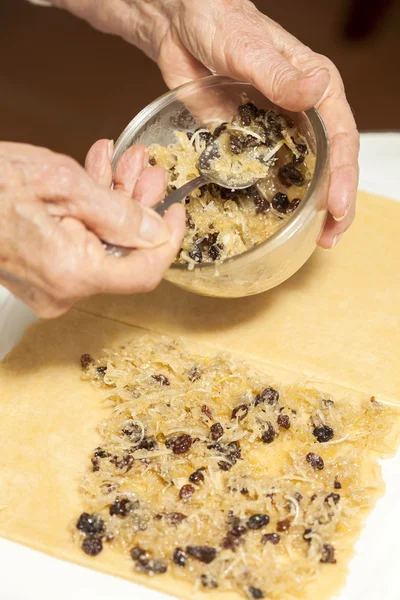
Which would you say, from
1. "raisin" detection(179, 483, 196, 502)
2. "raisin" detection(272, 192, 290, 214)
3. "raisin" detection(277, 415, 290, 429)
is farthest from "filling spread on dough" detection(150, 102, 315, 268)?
"raisin" detection(179, 483, 196, 502)

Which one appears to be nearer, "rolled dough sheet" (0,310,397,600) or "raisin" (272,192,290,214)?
"rolled dough sheet" (0,310,397,600)

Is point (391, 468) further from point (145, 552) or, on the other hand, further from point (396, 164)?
point (396, 164)

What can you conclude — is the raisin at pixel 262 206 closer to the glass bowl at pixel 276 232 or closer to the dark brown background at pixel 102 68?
the glass bowl at pixel 276 232

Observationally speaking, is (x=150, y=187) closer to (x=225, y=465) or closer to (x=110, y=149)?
(x=110, y=149)

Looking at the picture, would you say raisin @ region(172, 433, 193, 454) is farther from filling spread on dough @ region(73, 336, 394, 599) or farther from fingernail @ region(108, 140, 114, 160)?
fingernail @ region(108, 140, 114, 160)

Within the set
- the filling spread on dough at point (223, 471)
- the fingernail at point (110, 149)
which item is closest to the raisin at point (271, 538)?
the filling spread on dough at point (223, 471)
